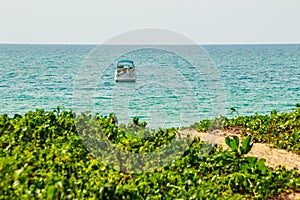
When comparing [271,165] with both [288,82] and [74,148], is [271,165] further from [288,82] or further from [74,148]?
[288,82]

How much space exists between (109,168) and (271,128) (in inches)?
248

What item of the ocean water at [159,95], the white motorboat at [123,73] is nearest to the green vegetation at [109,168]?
the ocean water at [159,95]

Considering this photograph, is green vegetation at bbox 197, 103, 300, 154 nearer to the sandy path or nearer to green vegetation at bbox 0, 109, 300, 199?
the sandy path

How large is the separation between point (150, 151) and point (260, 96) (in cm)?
3289

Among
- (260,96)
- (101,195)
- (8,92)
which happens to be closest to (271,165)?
(101,195)

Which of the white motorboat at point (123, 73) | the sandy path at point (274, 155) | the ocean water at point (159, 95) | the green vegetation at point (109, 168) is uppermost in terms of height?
the green vegetation at point (109, 168)

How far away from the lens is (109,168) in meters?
7.71

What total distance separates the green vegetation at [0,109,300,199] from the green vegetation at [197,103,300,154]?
92.4 inches

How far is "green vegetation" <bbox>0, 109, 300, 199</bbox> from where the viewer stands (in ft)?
19.7

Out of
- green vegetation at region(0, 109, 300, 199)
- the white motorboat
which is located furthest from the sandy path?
the white motorboat

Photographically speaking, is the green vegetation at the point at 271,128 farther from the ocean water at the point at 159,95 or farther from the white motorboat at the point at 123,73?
the white motorboat at the point at 123,73

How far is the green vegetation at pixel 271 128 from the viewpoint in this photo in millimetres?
11180

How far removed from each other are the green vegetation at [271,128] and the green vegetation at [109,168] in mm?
2347

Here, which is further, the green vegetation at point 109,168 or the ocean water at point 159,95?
the ocean water at point 159,95
